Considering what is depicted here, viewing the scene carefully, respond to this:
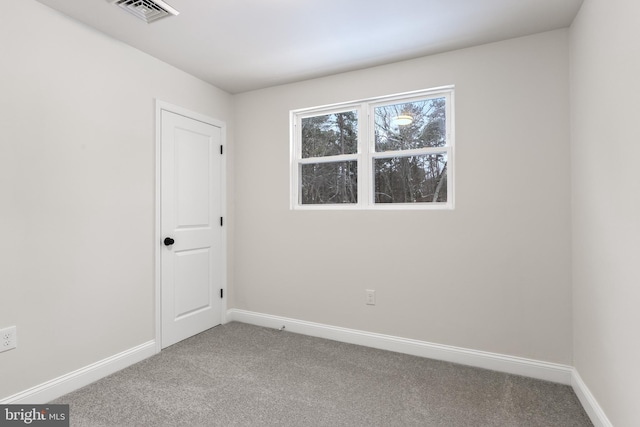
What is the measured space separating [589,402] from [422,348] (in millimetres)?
1088

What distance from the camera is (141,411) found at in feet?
6.43

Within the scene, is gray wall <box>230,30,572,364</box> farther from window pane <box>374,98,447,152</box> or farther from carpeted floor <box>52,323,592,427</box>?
carpeted floor <box>52,323,592,427</box>

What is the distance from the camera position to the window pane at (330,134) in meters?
3.17

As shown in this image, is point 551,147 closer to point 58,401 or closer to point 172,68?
point 172,68

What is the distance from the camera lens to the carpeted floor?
6.23 feet

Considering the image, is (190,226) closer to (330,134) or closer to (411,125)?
(330,134)

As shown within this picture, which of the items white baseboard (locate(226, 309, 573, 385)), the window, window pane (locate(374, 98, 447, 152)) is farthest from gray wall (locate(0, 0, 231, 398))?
window pane (locate(374, 98, 447, 152))

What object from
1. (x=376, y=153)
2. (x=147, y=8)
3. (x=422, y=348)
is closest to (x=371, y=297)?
(x=422, y=348)

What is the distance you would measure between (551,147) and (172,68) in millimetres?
3121

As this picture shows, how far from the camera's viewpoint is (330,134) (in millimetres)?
3283

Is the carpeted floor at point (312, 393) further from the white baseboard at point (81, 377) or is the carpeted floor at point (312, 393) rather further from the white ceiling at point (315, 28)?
the white ceiling at point (315, 28)

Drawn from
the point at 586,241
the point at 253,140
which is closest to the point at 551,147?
the point at 586,241

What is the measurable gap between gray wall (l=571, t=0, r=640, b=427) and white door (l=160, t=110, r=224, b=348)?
304 centimetres

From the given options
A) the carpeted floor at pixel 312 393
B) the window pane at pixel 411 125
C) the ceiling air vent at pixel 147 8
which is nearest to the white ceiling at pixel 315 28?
the ceiling air vent at pixel 147 8
